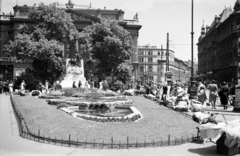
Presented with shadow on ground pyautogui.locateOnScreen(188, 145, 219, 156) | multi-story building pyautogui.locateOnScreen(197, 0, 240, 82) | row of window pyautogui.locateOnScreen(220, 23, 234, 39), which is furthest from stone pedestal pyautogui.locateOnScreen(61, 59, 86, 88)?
row of window pyautogui.locateOnScreen(220, 23, 234, 39)

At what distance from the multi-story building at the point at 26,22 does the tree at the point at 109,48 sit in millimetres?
21628

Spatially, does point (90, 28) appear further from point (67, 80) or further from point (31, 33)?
point (67, 80)

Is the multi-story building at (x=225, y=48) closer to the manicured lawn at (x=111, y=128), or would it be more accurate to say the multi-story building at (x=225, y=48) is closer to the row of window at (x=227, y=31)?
the row of window at (x=227, y=31)

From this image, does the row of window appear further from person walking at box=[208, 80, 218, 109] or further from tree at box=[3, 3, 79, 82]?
person walking at box=[208, 80, 218, 109]

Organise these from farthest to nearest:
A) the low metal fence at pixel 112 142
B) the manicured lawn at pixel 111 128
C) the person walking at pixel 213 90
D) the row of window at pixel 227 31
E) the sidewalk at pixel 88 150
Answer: the row of window at pixel 227 31 < the person walking at pixel 213 90 < the manicured lawn at pixel 111 128 < the low metal fence at pixel 112 142 < the sidewalk at pixel 88 150

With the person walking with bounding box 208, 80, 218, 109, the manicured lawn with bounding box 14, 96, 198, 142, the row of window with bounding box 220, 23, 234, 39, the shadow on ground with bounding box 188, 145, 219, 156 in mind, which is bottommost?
the shadow on ground with bounding box 188, 145, 219, 156

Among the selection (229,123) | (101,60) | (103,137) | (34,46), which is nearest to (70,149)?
(103,137)

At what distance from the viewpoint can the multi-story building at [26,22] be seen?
76.6 metres

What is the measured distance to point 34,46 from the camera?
40375mm

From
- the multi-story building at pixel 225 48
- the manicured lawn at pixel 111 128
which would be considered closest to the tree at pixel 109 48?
the multi-story building at pixel 225 48

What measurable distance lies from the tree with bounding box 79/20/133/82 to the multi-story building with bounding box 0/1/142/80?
71.0 ft

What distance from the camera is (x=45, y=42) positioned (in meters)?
41.0

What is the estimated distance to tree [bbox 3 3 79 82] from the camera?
40938 mm

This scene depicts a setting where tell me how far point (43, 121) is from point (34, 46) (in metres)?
29.1
